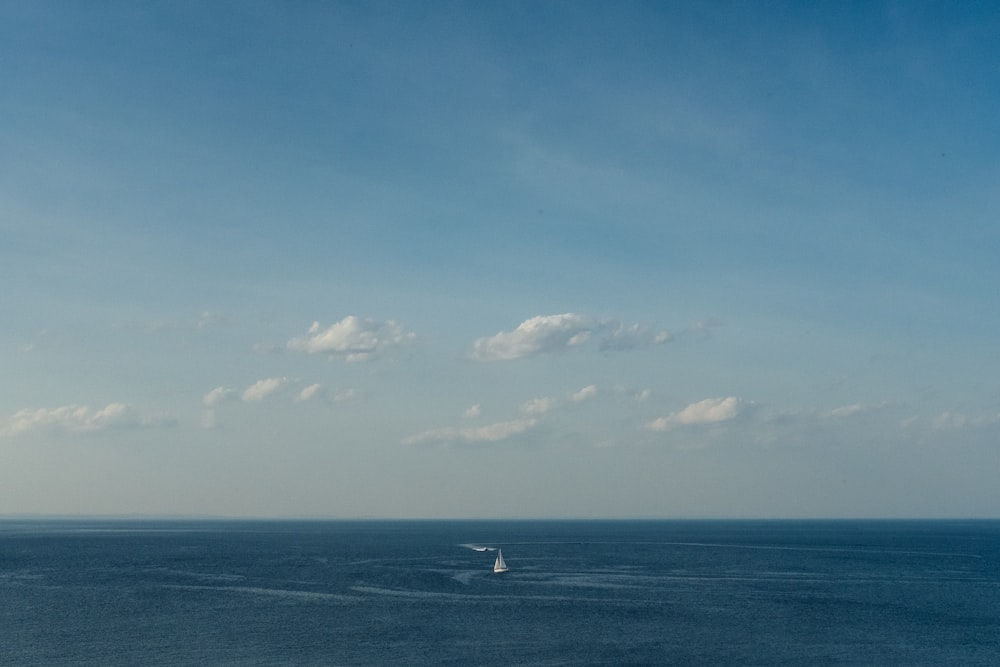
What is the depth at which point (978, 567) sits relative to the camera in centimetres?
19662

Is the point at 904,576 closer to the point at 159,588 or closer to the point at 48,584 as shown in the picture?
the point at 159,588

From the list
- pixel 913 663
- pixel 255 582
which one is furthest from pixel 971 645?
pixel 255 582

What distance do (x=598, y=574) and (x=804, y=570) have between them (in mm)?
46957

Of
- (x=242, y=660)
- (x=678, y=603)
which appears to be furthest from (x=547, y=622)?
(x=242, y=660)

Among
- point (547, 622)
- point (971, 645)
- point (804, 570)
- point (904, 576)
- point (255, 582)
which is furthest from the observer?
point (804, 570)

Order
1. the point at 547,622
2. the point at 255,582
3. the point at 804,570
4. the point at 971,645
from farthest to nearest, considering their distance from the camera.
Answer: the point at 804,570 < the point at 255,582 < the point at 547,622 < the point at 971,645

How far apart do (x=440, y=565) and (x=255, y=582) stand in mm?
49442

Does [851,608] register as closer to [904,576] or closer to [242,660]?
[904,576]

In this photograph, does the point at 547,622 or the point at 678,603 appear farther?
the point at 678,603

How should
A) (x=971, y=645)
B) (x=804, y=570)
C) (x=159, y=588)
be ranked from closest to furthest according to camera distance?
(x=971, y=645)
(x=159, y=588)
(x=804, y=570)

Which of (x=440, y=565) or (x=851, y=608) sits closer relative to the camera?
(x=851, y=608)

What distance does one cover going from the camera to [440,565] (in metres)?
194

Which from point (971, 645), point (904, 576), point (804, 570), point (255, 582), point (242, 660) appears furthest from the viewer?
point (804, 570)

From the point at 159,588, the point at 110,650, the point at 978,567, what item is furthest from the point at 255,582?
the point at 978,567
